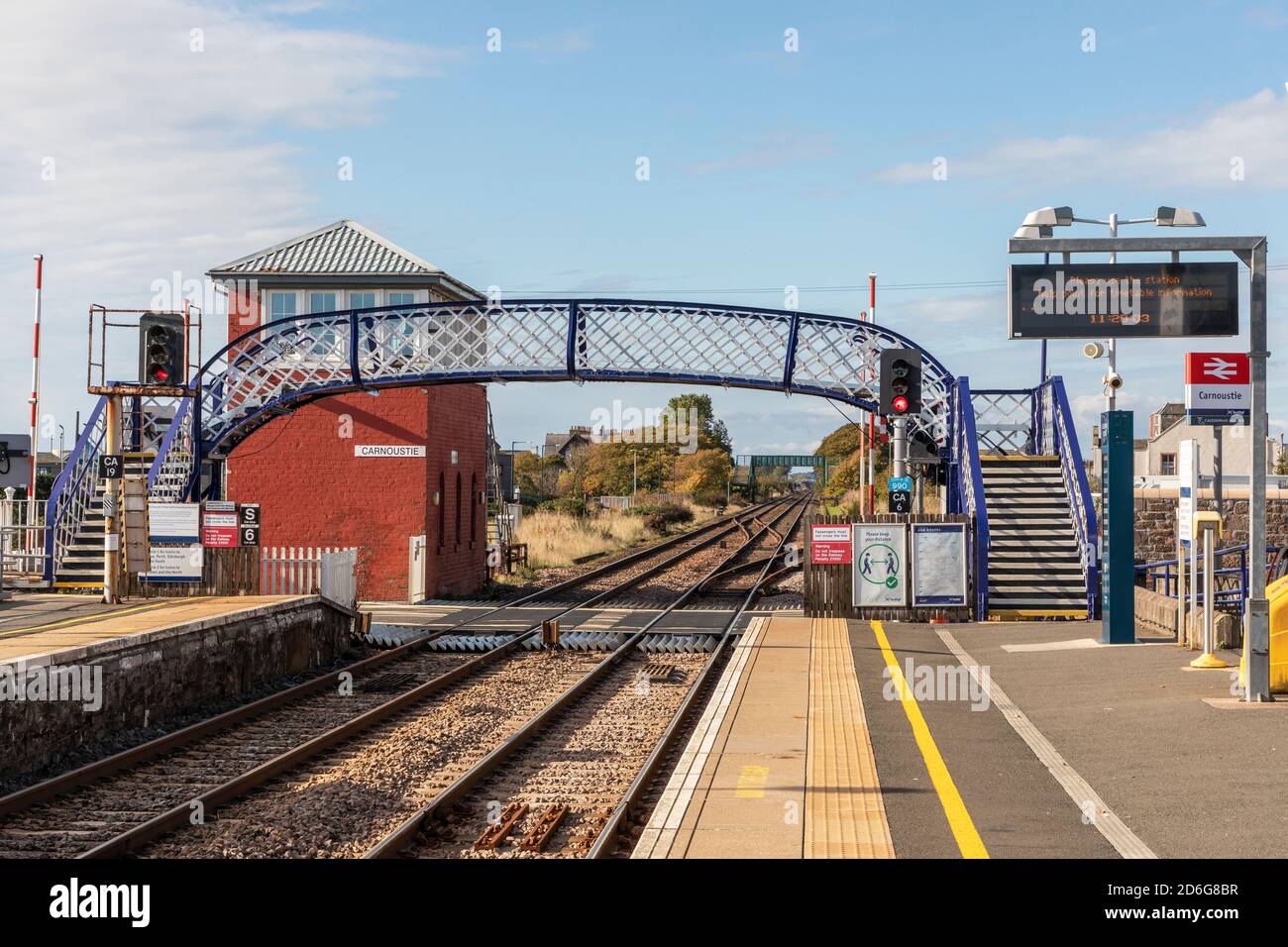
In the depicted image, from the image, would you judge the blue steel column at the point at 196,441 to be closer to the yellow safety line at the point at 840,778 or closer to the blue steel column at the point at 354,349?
the blue steel column at the point at 354,349

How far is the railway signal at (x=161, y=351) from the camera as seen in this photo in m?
18.4

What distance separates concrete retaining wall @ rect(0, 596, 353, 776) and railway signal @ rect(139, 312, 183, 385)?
133 inches

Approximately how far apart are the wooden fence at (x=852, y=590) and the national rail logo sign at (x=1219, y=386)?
8772mm

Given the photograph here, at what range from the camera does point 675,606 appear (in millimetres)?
27266

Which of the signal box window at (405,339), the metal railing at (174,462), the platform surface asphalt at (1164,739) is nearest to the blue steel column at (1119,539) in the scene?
the platform surface asphalt at (1164,739)

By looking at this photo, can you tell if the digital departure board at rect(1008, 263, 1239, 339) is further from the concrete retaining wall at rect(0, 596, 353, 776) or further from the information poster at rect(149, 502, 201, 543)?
the information poster at rect(149, 502, 201, 543)

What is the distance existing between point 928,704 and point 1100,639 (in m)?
5.32

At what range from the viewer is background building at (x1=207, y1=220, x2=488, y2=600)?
29.1 meters

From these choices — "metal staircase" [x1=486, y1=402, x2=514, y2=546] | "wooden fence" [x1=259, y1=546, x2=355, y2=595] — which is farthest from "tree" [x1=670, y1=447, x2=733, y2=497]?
"wooden fence" [x1=259, y1=546, x2=355, y2=595]

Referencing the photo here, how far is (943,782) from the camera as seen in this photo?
992 centimetres

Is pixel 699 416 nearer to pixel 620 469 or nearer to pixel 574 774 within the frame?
pixel 620 469
